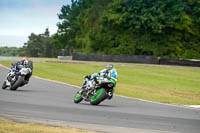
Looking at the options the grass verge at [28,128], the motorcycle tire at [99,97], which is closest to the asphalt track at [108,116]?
the motorcycle tire at [99,97]

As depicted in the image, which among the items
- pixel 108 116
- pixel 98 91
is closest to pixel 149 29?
pixel 98 91

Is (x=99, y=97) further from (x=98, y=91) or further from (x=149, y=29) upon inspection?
(x=149, y=29)

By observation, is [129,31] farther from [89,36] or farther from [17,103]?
[17,103]

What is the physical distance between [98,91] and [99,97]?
0.71 ft

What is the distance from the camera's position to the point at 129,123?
401 inches

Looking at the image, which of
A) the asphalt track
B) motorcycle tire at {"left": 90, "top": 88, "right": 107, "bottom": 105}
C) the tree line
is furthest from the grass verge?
the tree line

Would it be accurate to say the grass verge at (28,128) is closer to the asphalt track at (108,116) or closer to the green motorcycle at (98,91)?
the asphalt track at (108,116)

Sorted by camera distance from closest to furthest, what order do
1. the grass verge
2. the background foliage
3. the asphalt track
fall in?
1. the grass verge
2. the asphalt track
3. the background foliage

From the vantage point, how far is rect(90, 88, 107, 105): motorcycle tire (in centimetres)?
1345

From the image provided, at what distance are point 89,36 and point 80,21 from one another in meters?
10.2

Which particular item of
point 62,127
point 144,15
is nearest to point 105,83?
point 62,127

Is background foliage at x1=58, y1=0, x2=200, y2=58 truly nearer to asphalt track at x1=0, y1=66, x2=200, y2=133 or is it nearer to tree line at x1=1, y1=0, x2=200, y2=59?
tree line at x1=1, y1=0, x2=200, y2=59

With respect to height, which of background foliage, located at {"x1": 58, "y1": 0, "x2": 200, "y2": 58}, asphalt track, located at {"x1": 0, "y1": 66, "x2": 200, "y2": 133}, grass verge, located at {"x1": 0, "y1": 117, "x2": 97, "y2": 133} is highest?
background foliage, located at {"x1": 58, "y1": 0, "x2": 200, "y2": 58}

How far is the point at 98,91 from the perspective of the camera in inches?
537
